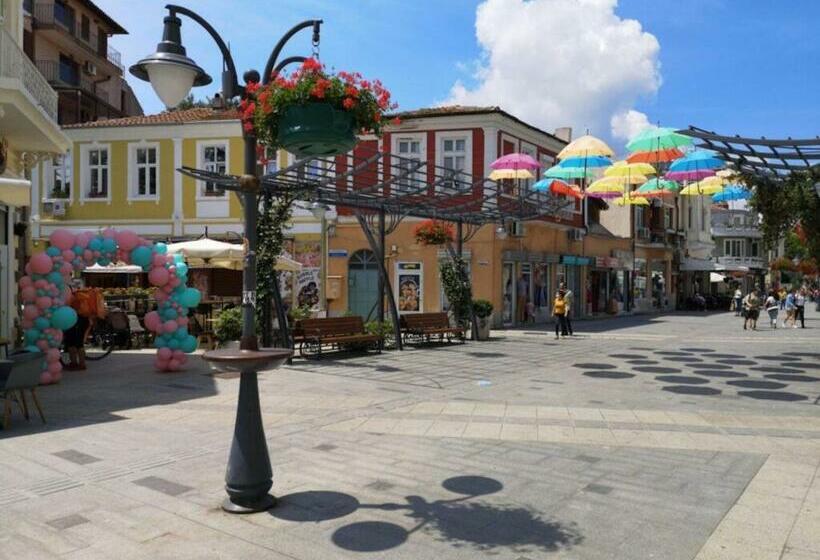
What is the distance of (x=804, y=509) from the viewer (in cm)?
500

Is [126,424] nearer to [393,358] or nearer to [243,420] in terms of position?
[243,420]

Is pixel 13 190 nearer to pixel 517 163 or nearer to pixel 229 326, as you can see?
pixel 229 326

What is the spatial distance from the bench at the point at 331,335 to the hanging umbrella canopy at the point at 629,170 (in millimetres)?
8753

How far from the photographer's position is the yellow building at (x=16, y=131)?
10938mm

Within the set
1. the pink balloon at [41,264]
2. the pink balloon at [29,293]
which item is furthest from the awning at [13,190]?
the pink balloon at [29,293]

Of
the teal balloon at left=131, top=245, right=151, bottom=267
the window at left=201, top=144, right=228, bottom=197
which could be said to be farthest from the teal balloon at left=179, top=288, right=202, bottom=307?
the window at left=201, top=144, right=228, bottom=197

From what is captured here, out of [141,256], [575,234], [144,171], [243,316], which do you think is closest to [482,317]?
[141,256]

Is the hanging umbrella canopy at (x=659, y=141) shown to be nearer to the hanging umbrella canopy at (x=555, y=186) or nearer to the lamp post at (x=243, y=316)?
the hanging umbrella canopy at (x=555, y=186)

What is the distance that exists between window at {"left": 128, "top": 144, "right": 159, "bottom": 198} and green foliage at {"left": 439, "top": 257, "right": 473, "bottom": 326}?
46.3ft

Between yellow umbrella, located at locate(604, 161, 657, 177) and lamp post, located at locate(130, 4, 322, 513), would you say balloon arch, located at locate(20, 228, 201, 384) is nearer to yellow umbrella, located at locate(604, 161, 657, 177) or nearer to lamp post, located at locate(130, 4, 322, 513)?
lamp post, located at locate(130, 4, 322, 513)

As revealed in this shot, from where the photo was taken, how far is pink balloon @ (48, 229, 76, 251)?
435 inches

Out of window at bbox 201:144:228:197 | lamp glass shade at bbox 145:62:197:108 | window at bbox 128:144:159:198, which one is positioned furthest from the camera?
window at bbox 128:144:159:198

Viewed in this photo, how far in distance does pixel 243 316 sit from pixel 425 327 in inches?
504

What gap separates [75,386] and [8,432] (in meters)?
3.41
